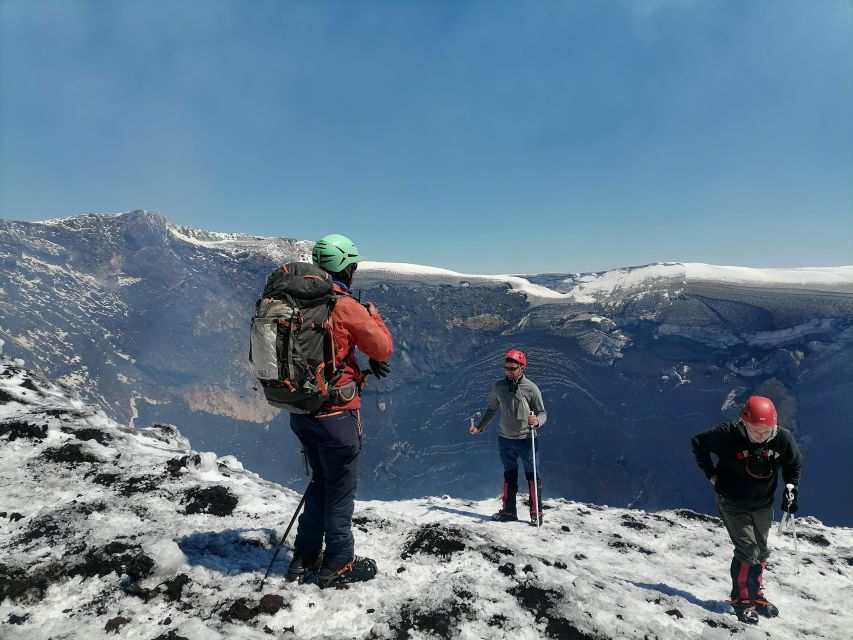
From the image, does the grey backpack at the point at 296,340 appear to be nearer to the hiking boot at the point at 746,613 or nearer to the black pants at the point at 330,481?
the black pants at the point at 330,481

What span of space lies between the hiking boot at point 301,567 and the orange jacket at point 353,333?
1.56 metres

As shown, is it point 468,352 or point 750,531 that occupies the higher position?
point 750,531

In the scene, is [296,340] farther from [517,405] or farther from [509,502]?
[509,502]

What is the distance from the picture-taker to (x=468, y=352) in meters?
63.8

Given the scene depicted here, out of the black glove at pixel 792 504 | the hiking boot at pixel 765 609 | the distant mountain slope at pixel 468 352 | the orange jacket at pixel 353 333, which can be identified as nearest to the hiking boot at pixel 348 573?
the orange jacket at pixel 353 333

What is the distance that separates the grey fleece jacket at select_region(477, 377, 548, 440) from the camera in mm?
6977

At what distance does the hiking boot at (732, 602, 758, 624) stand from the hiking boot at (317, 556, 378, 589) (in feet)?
12.4

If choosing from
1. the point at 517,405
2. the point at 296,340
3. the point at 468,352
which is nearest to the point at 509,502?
the point at 517,405

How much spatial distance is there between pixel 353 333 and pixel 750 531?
4.66 m

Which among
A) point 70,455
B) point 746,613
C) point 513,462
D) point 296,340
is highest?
point 296,340

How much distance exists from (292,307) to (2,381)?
9480 mm

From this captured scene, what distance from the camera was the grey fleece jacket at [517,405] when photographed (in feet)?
22.9

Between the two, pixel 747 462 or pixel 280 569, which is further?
pixel 747 462

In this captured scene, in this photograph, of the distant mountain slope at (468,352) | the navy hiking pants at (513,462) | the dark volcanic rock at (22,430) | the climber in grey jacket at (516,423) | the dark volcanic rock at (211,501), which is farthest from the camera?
the distant mountain slope at (468,352)
